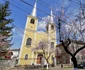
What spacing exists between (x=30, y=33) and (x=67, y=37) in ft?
81.5

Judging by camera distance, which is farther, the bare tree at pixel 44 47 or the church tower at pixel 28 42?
the church tower at pixel 28 42

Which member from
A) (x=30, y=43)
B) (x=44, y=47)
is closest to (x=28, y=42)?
(x=30, y=43)

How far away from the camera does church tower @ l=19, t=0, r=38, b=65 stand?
3297 cm

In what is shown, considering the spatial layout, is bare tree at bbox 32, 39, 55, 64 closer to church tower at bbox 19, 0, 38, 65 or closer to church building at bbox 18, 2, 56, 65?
church building at bbox 18, 2, 56, 65

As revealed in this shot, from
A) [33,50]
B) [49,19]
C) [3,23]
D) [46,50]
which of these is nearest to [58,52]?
[46,50]

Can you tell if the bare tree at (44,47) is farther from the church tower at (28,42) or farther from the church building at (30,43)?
the church tower at (28,42)

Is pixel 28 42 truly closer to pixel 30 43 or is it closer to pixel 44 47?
pixel 30 43

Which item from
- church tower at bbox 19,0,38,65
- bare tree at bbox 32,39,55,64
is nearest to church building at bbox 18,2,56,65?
church tower at bbox 19,0,38,65

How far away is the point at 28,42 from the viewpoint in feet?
113

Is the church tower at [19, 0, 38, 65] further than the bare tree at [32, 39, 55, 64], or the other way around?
the church tower at [19, 0, 38, 65]

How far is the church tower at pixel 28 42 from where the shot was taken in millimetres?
32969

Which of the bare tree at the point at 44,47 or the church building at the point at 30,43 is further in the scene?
the church building at the point at 30,43

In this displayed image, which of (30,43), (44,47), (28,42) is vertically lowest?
(44,47)

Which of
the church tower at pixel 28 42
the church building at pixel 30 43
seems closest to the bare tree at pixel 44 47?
the church building at pixel 30 43
